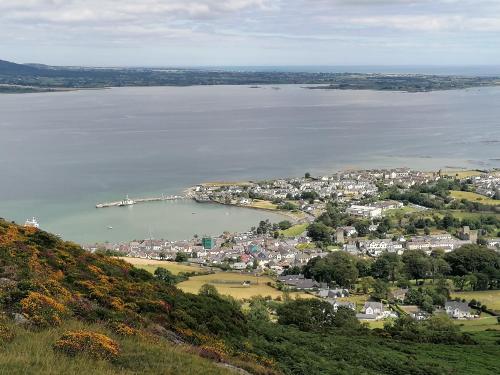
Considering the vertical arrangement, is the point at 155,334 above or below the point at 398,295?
above

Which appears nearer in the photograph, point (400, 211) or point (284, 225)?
point (284, 225)

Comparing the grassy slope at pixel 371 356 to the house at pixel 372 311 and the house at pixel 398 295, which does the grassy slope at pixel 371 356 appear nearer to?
the house at pixel 372 311

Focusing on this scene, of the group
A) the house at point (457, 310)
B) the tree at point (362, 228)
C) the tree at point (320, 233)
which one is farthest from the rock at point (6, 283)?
the tree at point (362, 228)

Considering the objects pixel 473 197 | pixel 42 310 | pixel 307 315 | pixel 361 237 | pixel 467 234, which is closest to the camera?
pixel 42 310

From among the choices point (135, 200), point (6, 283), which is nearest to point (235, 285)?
point (6, 283)

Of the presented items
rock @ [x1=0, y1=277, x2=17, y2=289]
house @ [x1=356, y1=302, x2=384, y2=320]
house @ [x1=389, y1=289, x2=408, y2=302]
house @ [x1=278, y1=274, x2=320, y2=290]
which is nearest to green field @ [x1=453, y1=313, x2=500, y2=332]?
house @ [x1=356, y1=302, x2=384, y2=320]

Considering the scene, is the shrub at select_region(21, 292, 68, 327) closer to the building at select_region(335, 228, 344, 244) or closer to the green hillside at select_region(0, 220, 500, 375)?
the green hillside at select_region(0, 220, 500, 375)

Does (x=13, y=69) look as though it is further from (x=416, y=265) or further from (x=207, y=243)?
(x=416, y=265)

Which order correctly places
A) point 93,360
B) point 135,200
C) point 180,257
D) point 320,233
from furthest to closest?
point 135,200
point 320,233
point 180,257
point 93,360
